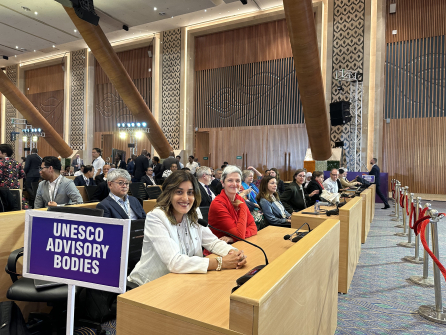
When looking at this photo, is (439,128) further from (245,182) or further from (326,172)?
(245,182)

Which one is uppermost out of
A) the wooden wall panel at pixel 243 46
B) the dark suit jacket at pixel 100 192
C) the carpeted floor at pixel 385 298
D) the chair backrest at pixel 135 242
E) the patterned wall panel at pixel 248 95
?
the wooden wall panel at pixel 243 46

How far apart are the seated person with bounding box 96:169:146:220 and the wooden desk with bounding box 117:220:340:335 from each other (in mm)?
1553

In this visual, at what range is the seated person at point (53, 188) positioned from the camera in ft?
11.7

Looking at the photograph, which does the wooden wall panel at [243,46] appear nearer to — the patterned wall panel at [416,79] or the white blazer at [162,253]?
the patterned wall panel at [416,79]

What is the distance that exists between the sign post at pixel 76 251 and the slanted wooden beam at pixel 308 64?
7400 millimetres

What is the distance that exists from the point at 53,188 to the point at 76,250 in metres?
2.57

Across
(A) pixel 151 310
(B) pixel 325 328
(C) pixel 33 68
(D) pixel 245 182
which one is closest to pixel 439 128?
(D) pixel 245 182

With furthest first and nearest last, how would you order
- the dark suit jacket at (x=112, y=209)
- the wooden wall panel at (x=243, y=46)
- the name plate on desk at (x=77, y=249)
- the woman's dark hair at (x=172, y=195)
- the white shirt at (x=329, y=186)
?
1. the wooden wall panel at (x=243, y=46)
2. the white shirt at (x=329, y=186)
3. the dark suit jacket at (x=112, y=209)
4. the woman's dark hair at (x=172, y=195)
5. the name plate on desk at (x=77, y=249)

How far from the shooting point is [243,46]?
13.4 metres

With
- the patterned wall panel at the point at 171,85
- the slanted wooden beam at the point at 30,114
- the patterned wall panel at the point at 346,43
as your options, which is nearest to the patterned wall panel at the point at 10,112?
the slanted wooden beam at the point at 30,114

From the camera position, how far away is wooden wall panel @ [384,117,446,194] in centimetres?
1108

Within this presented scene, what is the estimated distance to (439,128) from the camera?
36.2 feet

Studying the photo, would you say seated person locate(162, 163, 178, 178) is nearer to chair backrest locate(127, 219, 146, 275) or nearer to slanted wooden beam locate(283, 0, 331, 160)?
slanted wooden beam locate(283, 0, 331, 160)

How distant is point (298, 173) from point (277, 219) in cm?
148
